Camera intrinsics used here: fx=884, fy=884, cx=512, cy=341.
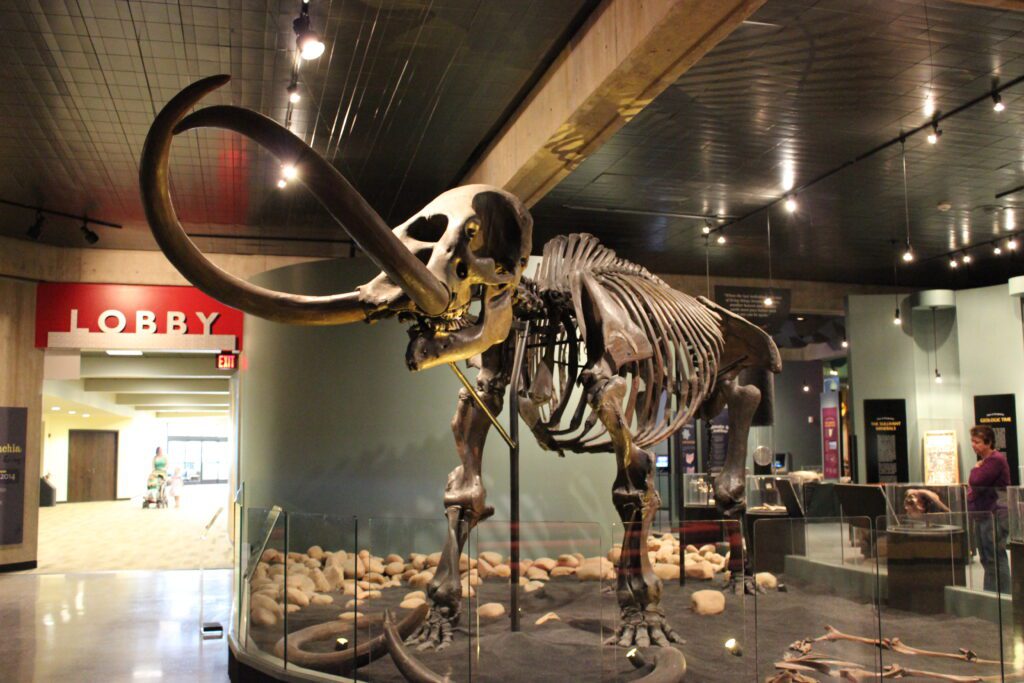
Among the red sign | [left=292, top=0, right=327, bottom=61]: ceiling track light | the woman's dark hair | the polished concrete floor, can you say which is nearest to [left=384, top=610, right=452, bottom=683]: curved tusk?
the polished concrete floor

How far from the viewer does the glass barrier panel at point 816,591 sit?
14.5 ft

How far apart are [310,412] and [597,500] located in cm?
328

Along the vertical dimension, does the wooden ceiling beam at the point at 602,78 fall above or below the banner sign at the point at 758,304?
above

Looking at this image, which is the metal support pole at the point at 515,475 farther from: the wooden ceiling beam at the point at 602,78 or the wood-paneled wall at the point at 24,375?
the wood-paneled wall at the point at 24,375

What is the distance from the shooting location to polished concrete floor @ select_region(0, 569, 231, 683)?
20.7 ft

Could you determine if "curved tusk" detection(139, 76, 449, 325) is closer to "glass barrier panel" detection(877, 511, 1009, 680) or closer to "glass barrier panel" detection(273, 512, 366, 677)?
"glass barrier panel" detection(273, 512, 366, 677)

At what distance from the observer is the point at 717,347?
6469mm

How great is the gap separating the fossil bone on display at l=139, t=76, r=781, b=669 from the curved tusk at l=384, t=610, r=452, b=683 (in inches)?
5.7

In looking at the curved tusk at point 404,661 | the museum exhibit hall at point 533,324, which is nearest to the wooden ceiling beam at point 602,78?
the museum exhibit hall at point 533,324

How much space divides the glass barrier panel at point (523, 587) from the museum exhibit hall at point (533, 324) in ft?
0.08

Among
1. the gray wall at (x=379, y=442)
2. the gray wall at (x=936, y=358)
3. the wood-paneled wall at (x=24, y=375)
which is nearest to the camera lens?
the gray wall at (x=379, y=442)

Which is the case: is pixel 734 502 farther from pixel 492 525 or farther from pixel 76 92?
pixel 76 92

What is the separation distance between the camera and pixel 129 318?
12.1m

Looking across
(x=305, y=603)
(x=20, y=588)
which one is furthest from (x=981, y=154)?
(x=20, y=588)
